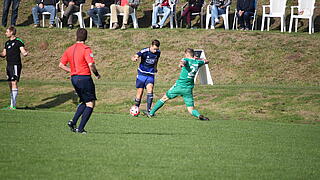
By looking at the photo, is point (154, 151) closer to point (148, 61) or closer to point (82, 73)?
point (82, 73)

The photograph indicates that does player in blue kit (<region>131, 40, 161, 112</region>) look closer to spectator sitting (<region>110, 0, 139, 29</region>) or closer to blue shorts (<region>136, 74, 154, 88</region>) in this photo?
blue shorts (<region>136, 74, 154, 88</region>)

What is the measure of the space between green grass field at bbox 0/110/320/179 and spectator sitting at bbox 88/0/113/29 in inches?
604

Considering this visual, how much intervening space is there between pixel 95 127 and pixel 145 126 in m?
1.23

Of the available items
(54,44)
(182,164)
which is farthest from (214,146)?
(54,44)

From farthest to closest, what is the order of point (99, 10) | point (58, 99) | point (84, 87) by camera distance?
point (99, 10)
point (58, 99)
point (84, 87)

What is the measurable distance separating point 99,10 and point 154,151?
20320 mm

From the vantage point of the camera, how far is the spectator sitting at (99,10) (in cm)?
2973

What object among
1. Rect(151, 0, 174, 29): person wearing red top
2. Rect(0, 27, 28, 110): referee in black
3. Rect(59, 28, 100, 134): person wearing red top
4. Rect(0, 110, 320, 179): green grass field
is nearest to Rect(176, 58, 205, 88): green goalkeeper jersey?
Rect(0, 110, 320, 179): green grass field

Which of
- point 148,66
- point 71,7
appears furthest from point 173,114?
point 71,7

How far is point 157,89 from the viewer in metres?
22.4

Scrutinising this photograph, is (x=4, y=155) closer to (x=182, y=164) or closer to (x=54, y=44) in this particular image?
(x=182, y=164)

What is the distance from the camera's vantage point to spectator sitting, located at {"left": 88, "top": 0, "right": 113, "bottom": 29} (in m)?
29.7

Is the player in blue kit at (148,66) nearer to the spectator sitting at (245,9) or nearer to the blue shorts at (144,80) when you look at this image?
the blue shorts at (144,80)

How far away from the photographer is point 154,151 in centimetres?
1029
